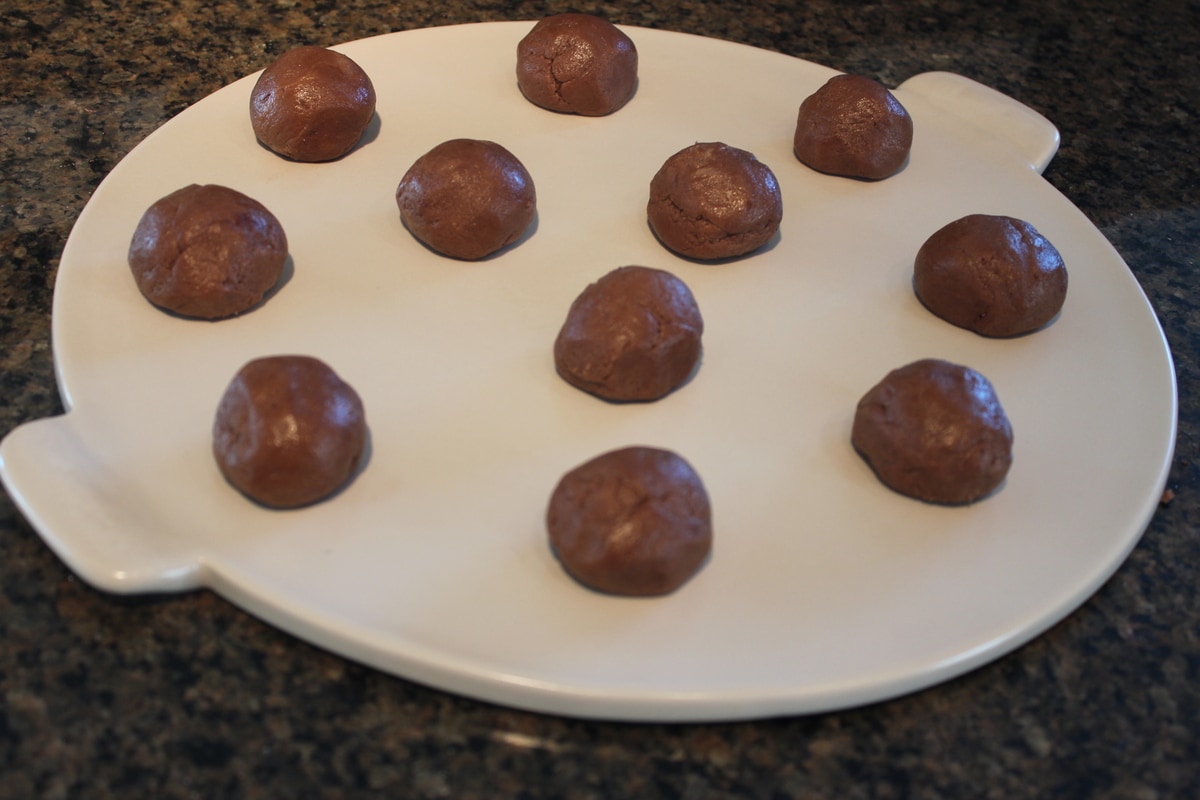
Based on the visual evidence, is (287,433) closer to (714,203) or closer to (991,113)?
(714,203)

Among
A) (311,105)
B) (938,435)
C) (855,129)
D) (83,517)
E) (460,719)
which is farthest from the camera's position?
(855,129)

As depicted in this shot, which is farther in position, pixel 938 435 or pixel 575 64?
pixel 575 64

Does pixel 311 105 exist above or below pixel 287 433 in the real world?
above

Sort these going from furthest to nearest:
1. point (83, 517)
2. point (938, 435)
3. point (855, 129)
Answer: point (855, 129)
point (938, 435)
point (83, 517)

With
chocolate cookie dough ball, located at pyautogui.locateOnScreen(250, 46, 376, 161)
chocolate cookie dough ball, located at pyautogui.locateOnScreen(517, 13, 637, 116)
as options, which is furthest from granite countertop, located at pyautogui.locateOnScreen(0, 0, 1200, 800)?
chocolate cookie dough ball, located at pyautogui.locateOnScreen(517, 13, 637, 116)

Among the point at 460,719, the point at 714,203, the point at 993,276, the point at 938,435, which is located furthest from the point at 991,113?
the point at 460,719
